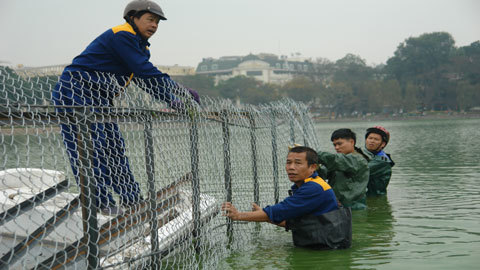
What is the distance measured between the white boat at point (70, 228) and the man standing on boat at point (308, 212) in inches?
23.9

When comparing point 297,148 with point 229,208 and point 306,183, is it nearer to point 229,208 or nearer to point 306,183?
point 306,183

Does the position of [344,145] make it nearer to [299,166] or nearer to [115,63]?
[299,166]

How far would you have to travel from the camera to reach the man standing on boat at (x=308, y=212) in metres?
4.75

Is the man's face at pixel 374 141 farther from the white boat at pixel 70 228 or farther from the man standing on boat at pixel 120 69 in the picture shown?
the man standing on boat at pixel 120 69

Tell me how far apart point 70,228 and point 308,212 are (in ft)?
6.96

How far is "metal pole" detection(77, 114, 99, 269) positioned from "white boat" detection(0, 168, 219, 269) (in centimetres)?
23

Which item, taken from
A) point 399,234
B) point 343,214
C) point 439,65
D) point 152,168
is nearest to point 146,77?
point 152,168

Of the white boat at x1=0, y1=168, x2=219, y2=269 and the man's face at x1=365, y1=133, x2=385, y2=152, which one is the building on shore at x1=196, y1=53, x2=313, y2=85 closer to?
the man's face at x1=365, y1=133, x2=385, y2=152

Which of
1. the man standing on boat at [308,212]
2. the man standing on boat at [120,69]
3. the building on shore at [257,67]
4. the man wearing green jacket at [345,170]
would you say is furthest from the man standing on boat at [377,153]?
the building on shore at [257,67]

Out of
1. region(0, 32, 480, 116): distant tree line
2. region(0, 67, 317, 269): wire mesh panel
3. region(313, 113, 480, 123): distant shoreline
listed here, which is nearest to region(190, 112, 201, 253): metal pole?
region(0, 67, 317, 269): wire mesh panel

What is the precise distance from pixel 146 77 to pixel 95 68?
0.44 meters

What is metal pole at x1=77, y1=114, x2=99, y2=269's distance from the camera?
9.92 ft

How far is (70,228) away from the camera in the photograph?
445 cm

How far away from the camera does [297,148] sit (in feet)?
16.1
